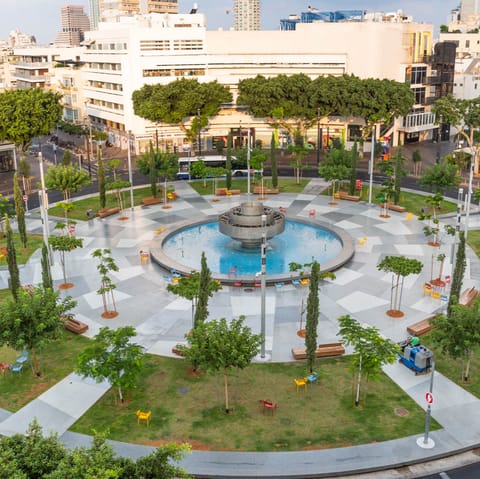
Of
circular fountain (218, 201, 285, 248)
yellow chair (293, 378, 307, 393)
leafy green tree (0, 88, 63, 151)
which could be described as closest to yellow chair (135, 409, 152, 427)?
yellow chair (293, 378, 307, 393)

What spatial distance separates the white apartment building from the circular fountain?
5872cm

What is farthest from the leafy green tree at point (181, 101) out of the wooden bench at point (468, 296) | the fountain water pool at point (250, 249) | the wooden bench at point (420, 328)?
the wooden bench at point (420, 328)

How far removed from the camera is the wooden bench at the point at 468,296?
1550 inches

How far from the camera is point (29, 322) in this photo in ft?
99.0

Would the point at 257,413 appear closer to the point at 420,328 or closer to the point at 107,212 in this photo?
the point at 420,328

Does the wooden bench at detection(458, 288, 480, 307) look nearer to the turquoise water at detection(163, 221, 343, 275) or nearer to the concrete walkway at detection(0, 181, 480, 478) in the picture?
the concrete walkway at detection(0, 181, 480, 478)

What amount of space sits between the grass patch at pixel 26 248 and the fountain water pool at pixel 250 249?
1223 centimetres

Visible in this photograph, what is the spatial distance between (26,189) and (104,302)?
46202 mm

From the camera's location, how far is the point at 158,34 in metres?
104

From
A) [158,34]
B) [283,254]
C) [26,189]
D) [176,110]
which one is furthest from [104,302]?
[158,34]

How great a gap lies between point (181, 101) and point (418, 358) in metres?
75.0

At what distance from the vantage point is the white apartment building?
340ft

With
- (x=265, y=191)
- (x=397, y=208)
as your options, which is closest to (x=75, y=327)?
(x=397, y=208)

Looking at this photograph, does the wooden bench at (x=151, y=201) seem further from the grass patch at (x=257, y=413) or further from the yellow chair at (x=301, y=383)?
the yellow chair at (x=301, y=383)
